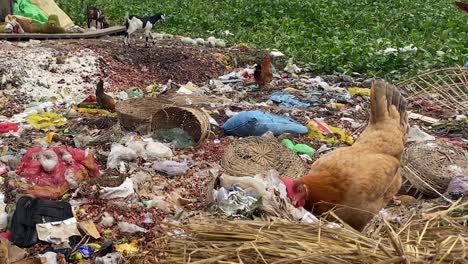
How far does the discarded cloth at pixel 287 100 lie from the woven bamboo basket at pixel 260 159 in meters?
2.24

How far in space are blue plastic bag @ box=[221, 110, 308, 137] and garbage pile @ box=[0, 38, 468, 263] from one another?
0.04 feet

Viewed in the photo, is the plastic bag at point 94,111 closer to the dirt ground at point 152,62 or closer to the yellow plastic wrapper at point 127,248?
the dirt ground at point 152,62

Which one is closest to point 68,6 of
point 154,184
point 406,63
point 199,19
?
point 199,19

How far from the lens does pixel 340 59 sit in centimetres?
1008

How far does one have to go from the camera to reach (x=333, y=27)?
13.6 meters

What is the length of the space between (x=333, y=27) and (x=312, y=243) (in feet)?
39.9

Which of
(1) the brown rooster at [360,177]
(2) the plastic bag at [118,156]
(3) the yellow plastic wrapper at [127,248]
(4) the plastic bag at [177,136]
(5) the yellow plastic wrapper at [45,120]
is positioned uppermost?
(1) the brown rooster at [360,177]

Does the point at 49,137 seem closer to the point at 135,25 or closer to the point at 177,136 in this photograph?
the point at 177,136

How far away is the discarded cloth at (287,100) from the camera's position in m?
7.79

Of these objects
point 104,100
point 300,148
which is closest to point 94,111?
point 104,100

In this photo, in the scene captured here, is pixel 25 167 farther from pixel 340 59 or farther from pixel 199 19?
pixel 199 19

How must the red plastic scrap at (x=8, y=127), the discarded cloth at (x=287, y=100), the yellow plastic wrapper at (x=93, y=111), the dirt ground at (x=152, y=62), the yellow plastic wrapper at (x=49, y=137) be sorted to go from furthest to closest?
the dirt ground at (x=152, y=62)
the discarded cloth at (x=287, y=100)
the yellow plastic wrapper at (x=93, y=111)
the red plastic scrap at (x=8, y=127)
the yellow plastic wrapper at (x=49, y=137)

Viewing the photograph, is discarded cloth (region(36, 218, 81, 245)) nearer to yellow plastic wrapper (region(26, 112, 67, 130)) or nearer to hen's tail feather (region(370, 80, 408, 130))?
hen's tail feather (region(370, 80, 408, 130))

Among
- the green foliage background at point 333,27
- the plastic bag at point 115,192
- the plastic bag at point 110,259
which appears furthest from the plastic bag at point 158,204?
the green foliage background at point 333,27
